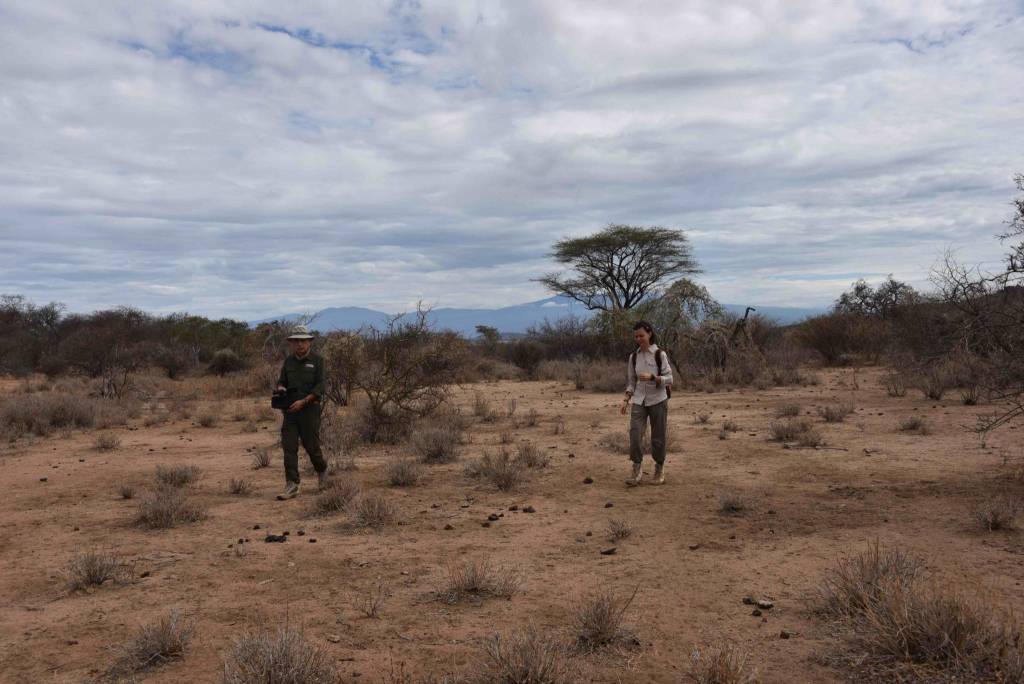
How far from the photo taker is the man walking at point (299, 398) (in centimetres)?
824

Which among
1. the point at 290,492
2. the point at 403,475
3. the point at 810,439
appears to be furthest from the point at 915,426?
the point at 290,492

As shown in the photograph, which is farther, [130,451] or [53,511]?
[130,451]

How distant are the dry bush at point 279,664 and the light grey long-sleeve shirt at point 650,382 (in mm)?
5282

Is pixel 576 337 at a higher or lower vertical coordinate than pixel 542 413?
higher

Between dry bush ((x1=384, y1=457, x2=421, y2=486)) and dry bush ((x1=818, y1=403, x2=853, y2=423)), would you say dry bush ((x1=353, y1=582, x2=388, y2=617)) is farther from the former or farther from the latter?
dry bush ((x1=818, y1=403, x2=853, y2=423))

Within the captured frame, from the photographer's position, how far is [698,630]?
430cm

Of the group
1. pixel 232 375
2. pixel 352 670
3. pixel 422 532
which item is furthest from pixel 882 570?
pixel 232 375

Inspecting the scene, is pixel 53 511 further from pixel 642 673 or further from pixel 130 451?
pixel 642 673

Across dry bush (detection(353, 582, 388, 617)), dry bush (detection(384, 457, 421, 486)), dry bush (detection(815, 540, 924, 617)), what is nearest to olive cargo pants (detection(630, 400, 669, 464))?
dry bush (detection(384, 457, 421, 486))

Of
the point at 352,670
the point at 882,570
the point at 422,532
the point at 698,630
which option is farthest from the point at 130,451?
the point at 882,570

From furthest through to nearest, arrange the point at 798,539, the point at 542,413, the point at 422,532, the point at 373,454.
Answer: the point at 542,413 < the point at 373,454 < the point at 422,532 < the point at 798,539

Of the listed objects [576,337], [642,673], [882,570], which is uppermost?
[576,337]

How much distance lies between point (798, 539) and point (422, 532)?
3507 mm

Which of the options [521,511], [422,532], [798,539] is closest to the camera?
[798,539]
